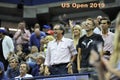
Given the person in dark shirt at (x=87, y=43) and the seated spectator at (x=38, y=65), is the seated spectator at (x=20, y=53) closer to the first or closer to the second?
the seated spectator at (x=38, y=65)

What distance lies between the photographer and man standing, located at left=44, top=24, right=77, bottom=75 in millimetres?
6914

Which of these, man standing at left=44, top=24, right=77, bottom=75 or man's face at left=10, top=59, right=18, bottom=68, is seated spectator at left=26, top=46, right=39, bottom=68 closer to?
man's face at left=10, top=59, right=18, bottom=68

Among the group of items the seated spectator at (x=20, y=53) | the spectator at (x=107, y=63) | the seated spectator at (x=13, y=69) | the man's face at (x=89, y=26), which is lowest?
the seated spectator at (x=13, y=69)

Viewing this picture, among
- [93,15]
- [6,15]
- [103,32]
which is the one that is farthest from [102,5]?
[103,32]

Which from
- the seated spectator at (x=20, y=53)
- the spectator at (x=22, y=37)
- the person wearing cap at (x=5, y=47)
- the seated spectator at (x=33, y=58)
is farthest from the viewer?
the spectator at (x=22, y=37)

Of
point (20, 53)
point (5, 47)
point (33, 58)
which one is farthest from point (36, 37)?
point (33, 58)

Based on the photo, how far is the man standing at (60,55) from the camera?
22.7ft

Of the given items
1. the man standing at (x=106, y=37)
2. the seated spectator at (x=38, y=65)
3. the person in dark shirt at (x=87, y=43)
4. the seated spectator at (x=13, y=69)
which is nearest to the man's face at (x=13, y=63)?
the seated spectator at (x=13, y=69)

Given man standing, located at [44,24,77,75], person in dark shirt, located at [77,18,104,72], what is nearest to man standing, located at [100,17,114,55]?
person in dark shirt, located at [77,18,104,72]

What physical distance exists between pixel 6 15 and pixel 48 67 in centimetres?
1333

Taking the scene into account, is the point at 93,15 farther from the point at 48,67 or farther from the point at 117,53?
the point at 117,53

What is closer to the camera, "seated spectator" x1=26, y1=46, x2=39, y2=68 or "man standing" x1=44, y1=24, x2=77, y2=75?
"man standing" x1=44, y1=24, x2=77, y2=75

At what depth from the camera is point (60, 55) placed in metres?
6.91

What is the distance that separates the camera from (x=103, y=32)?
7.07m
